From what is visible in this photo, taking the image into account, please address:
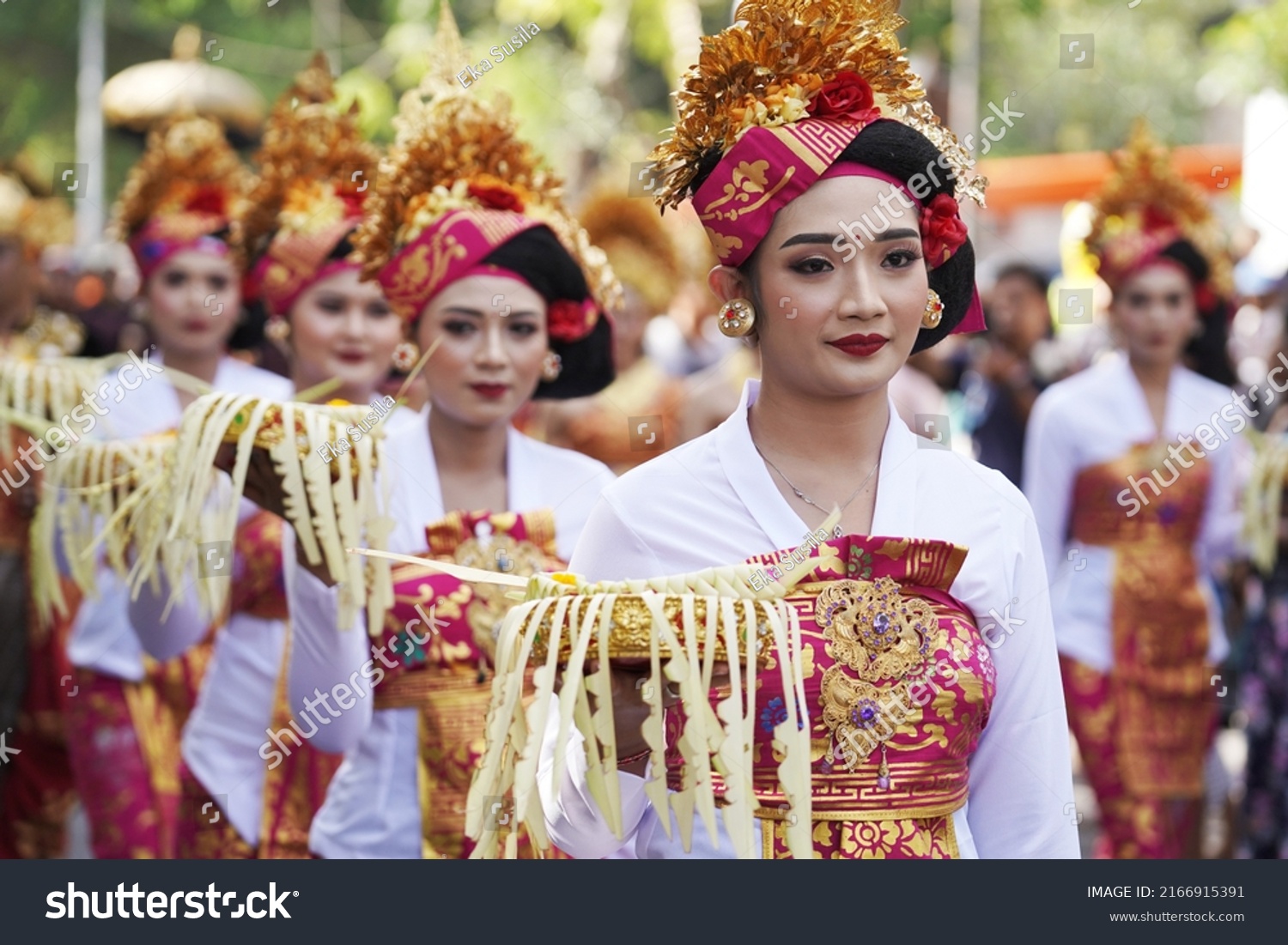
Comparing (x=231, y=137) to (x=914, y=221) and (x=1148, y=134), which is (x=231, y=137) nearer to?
(x=1148, y=134)

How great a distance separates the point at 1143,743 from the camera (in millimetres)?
6543

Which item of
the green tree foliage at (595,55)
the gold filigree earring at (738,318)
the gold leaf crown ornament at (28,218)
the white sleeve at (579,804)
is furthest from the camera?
the green tree foliage at (595,55)

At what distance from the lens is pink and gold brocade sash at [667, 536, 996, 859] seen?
2.76 m

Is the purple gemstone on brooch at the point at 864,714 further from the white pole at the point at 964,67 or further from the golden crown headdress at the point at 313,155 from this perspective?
the white pole at the point at 964,67

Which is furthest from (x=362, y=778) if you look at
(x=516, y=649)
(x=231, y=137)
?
(x=231, y=137)

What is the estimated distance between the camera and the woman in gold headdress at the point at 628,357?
881 cm

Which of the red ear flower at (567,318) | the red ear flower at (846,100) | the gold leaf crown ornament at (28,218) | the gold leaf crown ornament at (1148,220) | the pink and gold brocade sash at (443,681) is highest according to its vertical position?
the gold leaf crown ornament at (28,218)

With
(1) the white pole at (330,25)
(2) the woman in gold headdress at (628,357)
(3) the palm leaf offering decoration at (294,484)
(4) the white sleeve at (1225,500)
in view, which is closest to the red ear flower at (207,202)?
(2) the woman in gold headdress at (628,357)

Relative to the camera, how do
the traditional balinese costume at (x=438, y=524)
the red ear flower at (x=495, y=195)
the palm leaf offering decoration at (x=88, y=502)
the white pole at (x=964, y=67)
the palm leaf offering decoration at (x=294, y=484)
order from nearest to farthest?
1. the palm leaf offering decoration at (x=294, y=484)
2. the traditional balinese costume at (x=438, y=524)
3. the palm leaf offering decoration at (x=88, y=502)
4. the red ear flower at (x=495, y=195)
5. the white pole at (x=964, y=67)

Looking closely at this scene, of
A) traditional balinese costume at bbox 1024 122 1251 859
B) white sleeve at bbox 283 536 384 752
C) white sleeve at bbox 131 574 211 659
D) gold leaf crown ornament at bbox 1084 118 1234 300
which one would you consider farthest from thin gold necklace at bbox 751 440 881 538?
gold leaf crown ornament at bbox 1084 118 1234 300

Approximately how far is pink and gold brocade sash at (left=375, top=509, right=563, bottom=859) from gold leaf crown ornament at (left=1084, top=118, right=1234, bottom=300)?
12.1 ft

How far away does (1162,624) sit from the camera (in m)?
6.61

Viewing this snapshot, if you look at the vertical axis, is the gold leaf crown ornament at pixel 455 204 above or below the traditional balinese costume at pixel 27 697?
above

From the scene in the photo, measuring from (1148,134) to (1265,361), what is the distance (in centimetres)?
169
